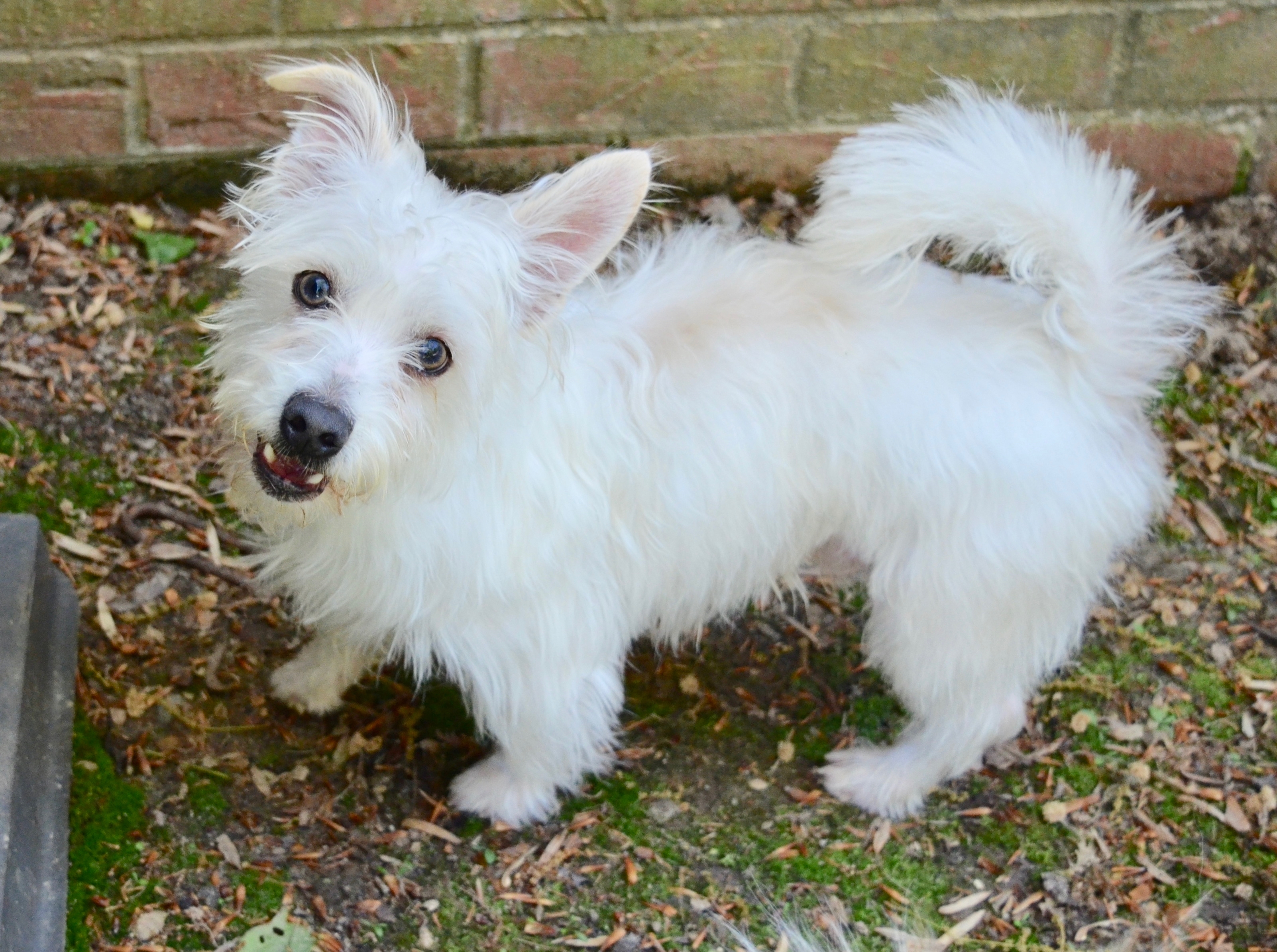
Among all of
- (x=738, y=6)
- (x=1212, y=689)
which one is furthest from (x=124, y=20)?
(x=1212, y=689)

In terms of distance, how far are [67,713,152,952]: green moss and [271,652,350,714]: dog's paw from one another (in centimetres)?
39

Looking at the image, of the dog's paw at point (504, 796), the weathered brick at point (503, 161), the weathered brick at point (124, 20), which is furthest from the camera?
the weathered brick at point (503, 161)

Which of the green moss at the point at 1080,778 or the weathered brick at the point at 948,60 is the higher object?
the weathered brick at the point at 948,60

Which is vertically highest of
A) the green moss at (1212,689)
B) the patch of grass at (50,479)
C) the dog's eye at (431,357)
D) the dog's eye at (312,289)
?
the dog's eye at (312,289)

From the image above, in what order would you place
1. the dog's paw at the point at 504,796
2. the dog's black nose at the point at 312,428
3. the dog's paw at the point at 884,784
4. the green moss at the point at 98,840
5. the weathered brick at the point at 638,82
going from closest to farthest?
the dog's black nose at the point at 312,428
the green moss at the point at 98,840
the dog's paw at the point at 504,796
the dog's paw at the point at 884,784
the weathered brick at the point at 638,82

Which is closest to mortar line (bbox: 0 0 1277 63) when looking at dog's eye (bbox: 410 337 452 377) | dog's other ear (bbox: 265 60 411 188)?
dog's other ear (bbox: 265 60 411 188)

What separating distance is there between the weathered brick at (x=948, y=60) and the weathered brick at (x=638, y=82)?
0.41ft

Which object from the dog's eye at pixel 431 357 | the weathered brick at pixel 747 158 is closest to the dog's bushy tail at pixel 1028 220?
the dog's eye at pixel 431 357

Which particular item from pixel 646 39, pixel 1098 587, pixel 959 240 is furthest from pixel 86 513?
pixel 1098 587

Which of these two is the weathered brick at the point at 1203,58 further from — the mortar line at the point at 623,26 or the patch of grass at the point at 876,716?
the patch of grass at the point at 876,716

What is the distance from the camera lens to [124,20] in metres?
3.55

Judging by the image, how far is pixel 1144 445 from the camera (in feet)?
9.05

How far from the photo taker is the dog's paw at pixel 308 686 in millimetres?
3072

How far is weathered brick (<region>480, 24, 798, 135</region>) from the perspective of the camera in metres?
3.75
